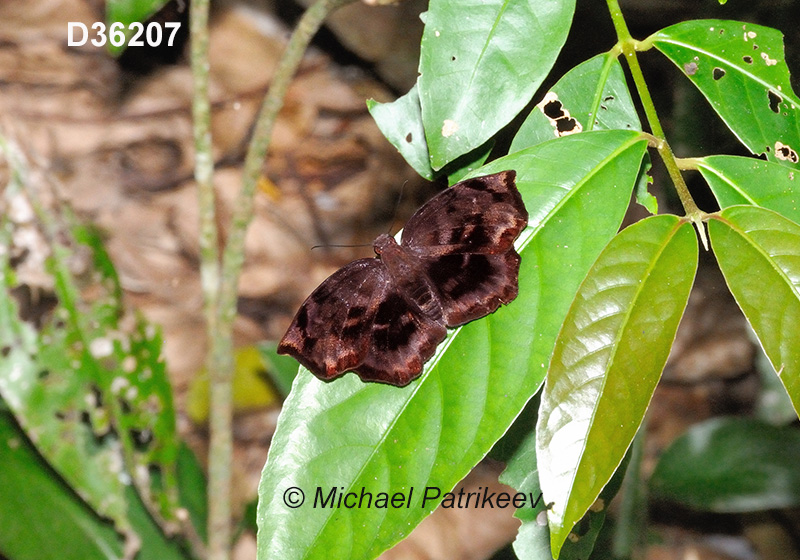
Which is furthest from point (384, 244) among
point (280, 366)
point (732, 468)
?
point (732, 468)

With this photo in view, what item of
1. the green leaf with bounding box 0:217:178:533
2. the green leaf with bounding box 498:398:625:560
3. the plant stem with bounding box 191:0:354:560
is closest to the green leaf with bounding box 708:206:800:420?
the green leaf with bounding box 498:398:625:560

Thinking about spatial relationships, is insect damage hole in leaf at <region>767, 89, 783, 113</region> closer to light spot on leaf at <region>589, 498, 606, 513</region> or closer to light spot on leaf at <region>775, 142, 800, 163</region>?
light spot on leaf at <region>775, 142, 800, 163</region>

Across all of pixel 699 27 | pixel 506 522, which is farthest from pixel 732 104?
pixel 506 522

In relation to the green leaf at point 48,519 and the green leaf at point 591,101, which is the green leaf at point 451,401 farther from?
the green leaf at point 48,519

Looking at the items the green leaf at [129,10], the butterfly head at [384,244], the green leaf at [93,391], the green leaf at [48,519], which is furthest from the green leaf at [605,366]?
the green leaf at [48,519]

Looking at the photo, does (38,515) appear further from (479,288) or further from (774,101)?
(774,101)
